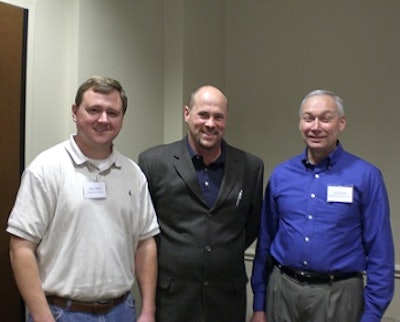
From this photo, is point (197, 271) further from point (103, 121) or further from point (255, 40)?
point (255, 40)

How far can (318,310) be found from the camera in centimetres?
192

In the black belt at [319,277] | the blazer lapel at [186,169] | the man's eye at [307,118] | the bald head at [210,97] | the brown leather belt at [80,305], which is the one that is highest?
the bald head at [210,97]

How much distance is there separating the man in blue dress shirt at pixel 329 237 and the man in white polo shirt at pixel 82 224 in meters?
0.69

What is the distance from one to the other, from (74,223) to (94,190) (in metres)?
Result: 0.14

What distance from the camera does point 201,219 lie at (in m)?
2.01

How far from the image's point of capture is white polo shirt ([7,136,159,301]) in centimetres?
159

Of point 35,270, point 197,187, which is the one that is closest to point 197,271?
point 197,187

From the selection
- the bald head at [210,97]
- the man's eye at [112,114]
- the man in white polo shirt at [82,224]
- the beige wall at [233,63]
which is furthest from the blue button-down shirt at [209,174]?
the beige wall at [233,63]

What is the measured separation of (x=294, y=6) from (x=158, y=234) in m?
2.26

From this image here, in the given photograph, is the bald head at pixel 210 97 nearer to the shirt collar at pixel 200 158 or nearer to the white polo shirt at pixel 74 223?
the shirt collar at pixel 200 158

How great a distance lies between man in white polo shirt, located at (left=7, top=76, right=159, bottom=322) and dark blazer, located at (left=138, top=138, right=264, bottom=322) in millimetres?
234

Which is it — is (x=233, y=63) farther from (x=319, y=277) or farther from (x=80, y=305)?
(x=80, y=305)

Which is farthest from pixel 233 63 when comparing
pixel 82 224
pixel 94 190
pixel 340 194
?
pixel 82 224

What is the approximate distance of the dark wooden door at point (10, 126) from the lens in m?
2.08
